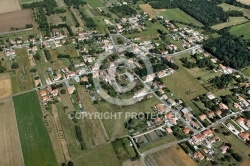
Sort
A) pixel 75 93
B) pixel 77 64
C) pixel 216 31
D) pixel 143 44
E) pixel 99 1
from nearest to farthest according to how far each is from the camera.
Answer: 1. pixel 75 93
2. pixel 77 64
3. pixel 143 44
4. pixel 216 31
5. pixel 99 1

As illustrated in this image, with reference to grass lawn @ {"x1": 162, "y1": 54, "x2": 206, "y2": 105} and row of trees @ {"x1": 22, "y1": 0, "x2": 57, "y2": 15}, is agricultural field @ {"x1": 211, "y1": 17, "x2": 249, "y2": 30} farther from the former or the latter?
row of trees @ {"x1": 22, "y1": 0, "x2": 57, "y2": 15}

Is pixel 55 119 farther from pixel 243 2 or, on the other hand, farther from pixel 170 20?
pixel 243 2

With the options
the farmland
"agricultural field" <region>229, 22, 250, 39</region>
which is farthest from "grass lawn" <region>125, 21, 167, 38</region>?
"agricultural field" <region>229, 22, 250, 39</region>

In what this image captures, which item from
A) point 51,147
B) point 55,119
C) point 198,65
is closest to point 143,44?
point 198,65

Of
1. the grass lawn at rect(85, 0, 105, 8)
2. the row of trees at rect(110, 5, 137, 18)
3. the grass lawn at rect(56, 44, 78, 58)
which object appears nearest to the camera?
the grass lawn at rect(56, 44, 78, 58)

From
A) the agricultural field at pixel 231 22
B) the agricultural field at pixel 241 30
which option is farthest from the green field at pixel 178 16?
the agricultural field at pixel 241 30

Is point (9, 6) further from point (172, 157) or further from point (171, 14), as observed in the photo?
point (172, 157)
